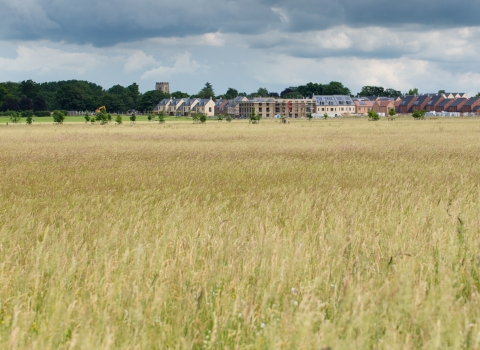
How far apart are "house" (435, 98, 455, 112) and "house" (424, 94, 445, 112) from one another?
2.82 ft

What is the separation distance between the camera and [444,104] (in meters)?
164

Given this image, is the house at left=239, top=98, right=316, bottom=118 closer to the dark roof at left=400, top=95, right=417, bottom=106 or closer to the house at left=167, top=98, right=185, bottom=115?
the house at left=167, top=98, right=185, bottom=115

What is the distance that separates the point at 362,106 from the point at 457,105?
37.2 m

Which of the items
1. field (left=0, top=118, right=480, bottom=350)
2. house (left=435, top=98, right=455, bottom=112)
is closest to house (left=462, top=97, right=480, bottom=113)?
house (left=435, top=98, right=455, bottom=112)

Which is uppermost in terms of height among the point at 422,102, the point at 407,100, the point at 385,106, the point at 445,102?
the point at 407,100

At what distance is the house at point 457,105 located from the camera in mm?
159875

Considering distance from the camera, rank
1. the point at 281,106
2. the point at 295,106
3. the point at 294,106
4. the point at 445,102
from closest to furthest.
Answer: the point at 445,102 < the point at 294,106 < the point at 295,106 < the point at 281,106

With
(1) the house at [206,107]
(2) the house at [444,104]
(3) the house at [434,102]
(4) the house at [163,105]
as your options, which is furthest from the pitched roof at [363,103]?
(4) the house at [163,105]

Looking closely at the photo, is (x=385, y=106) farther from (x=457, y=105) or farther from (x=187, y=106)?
(x=187, y=106)

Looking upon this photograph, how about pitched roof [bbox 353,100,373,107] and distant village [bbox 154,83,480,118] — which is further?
pitched roof [bbox 353,100,373,107]

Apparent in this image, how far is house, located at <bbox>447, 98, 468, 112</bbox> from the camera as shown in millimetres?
159875

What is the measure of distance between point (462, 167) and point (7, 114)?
13632 centimetres

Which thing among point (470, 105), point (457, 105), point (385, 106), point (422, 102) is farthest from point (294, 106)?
point (470, 105)

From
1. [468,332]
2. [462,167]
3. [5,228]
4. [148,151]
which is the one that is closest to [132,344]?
[468,332]
